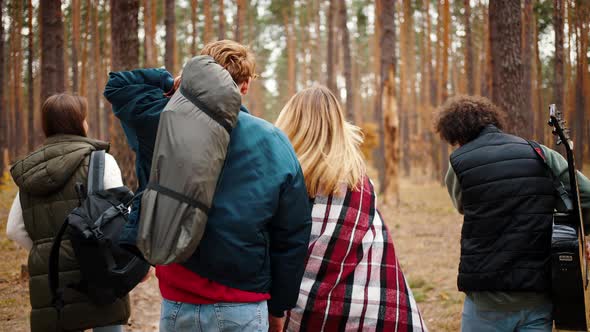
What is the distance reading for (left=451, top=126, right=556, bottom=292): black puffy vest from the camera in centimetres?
293

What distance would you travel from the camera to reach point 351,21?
37719 mm

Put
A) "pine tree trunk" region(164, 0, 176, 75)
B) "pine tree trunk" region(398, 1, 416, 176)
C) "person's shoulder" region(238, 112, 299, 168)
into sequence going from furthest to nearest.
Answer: "pine tree trunk" region(398, 1, 416, 176) < "pine tree trunk" region(164, 0, 176, 75) < "person's shoulder" region(238, 112, 299, 168)

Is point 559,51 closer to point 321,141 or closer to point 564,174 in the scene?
point 564,174

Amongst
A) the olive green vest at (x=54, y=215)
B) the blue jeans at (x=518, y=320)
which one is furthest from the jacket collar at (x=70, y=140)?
the blue jeans at (x=518, y=320)

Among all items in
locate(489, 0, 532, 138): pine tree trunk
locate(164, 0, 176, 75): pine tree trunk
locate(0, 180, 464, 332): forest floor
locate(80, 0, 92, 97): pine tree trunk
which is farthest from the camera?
locate(80, 0, 92, 97): pine tree trunk

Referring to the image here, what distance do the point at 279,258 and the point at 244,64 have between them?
85 centimetres

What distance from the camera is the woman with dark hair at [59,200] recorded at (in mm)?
3209

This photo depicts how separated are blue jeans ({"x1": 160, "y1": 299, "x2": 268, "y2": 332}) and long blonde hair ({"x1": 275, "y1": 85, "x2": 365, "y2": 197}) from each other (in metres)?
0.83

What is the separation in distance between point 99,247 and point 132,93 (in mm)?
1172

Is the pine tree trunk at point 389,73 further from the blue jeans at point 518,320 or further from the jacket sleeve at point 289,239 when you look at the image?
the jacket sleeve at point 289,239

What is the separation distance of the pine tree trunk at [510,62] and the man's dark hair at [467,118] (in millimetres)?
3630

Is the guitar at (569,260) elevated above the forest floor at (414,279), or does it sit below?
above

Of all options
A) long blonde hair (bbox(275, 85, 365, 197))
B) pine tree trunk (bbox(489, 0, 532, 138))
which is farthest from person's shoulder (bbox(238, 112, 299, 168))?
pine tree trunk (bbox(489, 0, 532, 138))

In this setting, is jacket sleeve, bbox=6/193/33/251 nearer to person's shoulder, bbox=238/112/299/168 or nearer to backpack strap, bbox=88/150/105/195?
backpack strap, bbox=88/150/105/195
